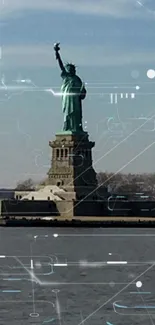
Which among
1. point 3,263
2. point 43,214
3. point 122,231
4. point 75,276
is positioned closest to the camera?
point 75,276

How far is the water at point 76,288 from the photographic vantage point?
4.15m

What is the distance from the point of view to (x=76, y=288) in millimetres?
5426

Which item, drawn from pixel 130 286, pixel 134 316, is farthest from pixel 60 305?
pixel 130 286

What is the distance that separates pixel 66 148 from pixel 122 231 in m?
3.59

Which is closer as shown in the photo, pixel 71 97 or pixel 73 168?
pixel 73 168

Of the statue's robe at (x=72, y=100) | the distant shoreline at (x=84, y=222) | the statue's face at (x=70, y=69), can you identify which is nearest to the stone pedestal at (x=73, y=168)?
the statue's robe at (x=72, y=100)

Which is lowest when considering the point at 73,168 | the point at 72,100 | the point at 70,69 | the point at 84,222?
the point at 84,222

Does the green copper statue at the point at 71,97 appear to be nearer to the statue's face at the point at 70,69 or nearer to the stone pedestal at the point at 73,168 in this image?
the statue's face at the point at 70,69

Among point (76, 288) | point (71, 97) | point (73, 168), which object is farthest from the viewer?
point (71, 97)

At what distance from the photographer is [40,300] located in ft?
15.5

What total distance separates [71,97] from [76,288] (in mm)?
12176

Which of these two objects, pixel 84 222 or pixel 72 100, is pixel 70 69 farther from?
pixel 84 222

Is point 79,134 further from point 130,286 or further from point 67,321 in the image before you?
point 67,321

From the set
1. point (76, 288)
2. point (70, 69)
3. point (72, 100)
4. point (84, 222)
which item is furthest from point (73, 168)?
point (76, 288)
